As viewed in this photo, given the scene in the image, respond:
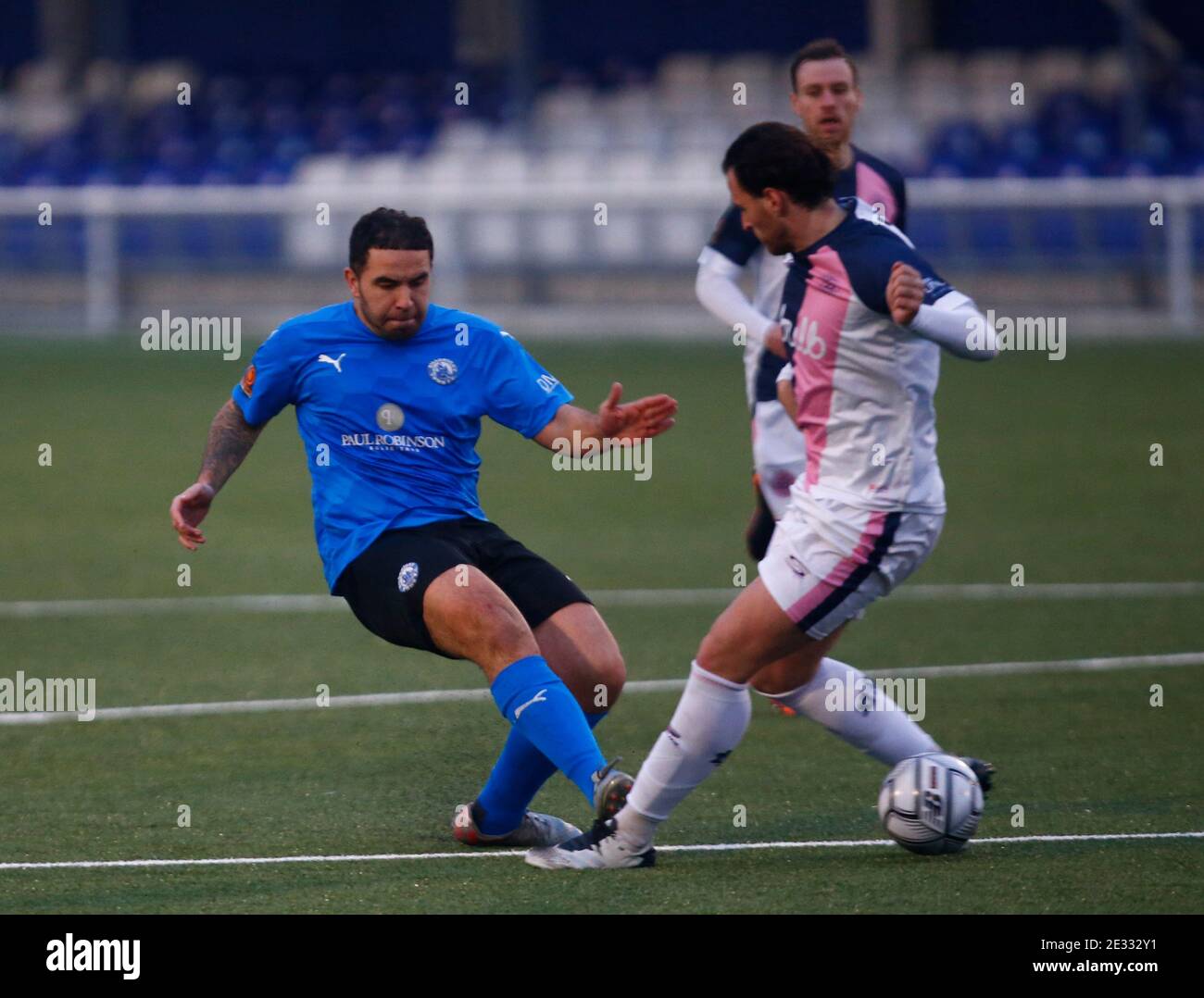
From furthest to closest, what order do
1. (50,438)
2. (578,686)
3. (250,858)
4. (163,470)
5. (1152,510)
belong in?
1. (50,438)
2. (163,470)
3. (1152,510)
4. (578,686)
5. (250,858)

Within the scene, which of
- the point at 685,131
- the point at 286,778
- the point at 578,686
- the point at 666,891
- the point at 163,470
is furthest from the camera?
the point at 685,131

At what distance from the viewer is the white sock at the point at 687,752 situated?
532 centimetres

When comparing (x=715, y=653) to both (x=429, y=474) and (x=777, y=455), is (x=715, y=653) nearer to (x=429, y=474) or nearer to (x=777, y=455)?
(x=429, y=474)

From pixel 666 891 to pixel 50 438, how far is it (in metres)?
12.5

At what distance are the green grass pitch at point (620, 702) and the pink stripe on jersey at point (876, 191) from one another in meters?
1.82

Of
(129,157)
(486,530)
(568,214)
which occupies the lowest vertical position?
(486,530)

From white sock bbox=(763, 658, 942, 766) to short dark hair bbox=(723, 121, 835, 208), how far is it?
1350 mm

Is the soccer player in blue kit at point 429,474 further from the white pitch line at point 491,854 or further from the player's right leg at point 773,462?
the player's right leg at point 773,462

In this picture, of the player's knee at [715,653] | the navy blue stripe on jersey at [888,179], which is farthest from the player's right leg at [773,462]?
the player's knee at [715,653]

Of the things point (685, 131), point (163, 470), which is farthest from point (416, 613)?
point (685, 131)

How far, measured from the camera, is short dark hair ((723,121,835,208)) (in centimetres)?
531

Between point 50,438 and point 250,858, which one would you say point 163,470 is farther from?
point 250,858

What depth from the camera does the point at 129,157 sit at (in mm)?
30828

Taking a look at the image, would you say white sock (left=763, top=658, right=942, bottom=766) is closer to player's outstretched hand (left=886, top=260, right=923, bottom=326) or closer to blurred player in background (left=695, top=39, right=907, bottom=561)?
player's outstretched hand (left=886, top=260, right=923, bottom=326)
